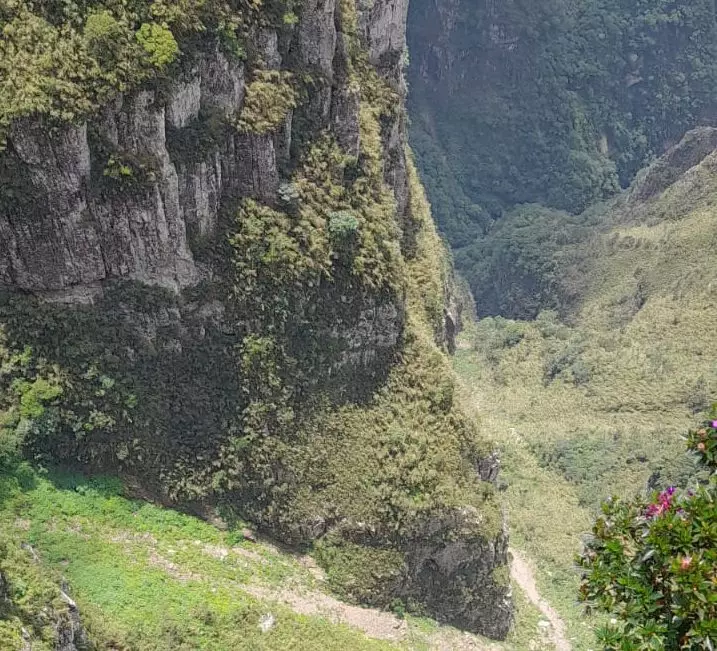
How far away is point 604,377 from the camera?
183ft

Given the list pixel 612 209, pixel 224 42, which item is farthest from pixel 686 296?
pixel 224 42

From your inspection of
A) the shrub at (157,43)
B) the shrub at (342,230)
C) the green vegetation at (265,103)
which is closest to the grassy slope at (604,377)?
the shrub at (342,230)

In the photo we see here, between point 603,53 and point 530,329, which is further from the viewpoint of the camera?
point 603,53

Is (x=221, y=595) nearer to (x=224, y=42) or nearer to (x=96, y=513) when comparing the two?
(x=96, y=513)

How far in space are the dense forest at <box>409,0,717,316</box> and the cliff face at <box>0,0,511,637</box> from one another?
66392 mm

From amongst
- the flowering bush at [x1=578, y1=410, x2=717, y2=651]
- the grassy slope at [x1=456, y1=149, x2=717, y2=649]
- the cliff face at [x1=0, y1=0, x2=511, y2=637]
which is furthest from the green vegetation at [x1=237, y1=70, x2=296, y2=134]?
the grassy slope at [x1=456, y1=149, x2=717, y2=649]

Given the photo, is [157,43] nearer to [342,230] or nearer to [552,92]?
[342,230]

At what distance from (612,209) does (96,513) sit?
71.0 m

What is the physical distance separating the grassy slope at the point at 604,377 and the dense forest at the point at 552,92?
28.4 m

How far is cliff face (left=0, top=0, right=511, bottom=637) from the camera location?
24.2 meters

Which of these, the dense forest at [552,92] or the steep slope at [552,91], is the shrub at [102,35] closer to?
the dense forest at [552,92]

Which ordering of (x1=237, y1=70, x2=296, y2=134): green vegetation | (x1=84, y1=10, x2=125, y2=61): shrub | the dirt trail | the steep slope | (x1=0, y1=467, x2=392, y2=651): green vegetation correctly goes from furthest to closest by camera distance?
the steep slope → the dirt trail → (x1=237, y1=70, x2=296, y2=134): green vegetation → (x1=84, y1=10, x2=125, y2=61): shrub → (x1=0, y1=467, x2=392, y2=651): green vegetation

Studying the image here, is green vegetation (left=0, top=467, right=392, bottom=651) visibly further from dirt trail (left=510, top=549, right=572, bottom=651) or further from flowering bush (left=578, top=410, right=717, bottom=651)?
flowering bush (left=578, top=410, right=717, bottom=651)

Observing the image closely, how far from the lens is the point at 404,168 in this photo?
3922cm
